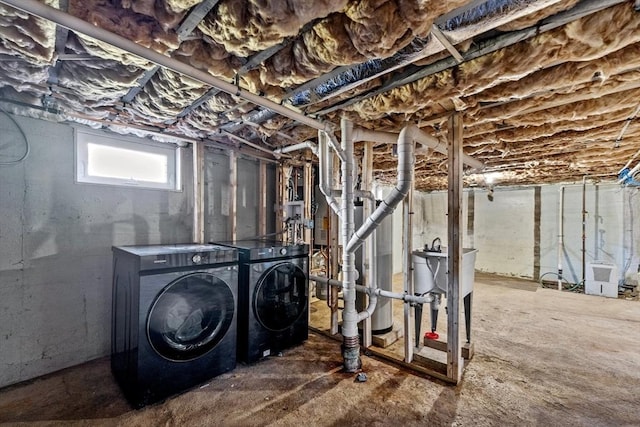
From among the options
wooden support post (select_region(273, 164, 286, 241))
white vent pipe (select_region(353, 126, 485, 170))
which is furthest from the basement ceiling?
wooden support post (select_region(273, 164, 286, 241))

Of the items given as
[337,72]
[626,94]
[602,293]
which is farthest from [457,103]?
[602,293]

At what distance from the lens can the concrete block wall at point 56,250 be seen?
2107mm

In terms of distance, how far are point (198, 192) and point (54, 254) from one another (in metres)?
1.25

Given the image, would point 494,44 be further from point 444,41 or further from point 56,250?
point 56,250

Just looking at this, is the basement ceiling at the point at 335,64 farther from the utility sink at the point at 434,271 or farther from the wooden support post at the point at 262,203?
the utility sink at the point at 434,271

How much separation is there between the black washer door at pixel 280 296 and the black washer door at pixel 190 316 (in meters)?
0.29

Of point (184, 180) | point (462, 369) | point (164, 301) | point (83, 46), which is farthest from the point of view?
point (184, 180)

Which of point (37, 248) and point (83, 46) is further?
point (37, 248)

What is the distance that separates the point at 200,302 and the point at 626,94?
3.49 metres

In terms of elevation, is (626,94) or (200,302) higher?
(626,94)

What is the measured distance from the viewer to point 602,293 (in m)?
4.99

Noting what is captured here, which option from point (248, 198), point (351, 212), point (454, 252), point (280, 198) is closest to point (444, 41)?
point (351, 212)

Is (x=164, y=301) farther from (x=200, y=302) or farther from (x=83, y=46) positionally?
(x=83, y=46)

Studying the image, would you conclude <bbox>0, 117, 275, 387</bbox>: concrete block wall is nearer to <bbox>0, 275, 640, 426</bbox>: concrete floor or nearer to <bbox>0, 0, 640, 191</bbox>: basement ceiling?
<bbox>0, 275, 640, 426</bbox>: concrete floor
